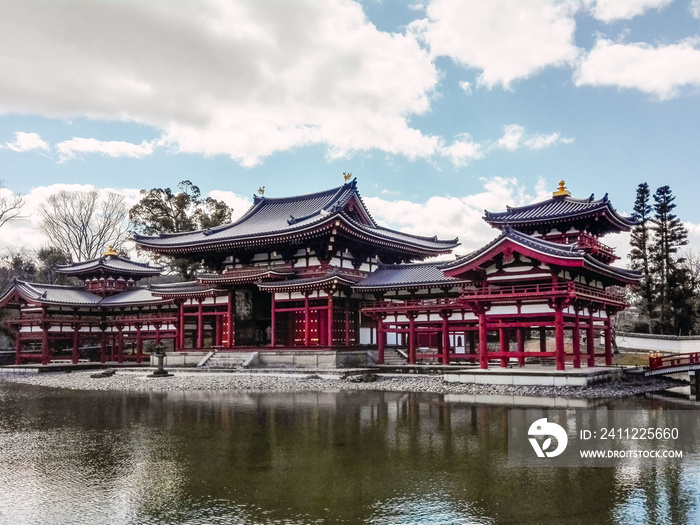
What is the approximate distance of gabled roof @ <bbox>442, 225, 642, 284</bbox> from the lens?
81.0 ft

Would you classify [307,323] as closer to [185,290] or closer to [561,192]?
[185,290]

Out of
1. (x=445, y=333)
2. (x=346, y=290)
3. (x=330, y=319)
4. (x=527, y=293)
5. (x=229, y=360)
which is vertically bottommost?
(x=229, y=360)

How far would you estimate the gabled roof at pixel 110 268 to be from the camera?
50.1 m

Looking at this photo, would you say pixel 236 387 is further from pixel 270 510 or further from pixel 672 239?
pixel 672 239

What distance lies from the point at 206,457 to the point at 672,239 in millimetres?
49190

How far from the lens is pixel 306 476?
10398 mm

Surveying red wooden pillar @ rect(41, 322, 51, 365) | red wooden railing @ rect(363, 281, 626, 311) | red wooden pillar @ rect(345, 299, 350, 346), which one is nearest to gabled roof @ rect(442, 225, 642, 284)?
red wooden railing @ rect(363, 281, 626, 311)

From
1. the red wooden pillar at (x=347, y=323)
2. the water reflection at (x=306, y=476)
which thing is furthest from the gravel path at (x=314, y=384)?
the water reflection at (x=306, y=476)

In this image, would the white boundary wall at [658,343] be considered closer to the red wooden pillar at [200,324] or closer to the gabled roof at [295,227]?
the gabled roof at [295,227]

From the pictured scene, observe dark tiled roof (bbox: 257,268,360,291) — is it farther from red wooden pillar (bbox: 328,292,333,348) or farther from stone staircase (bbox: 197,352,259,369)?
stone staircase (bbox: 197,352,259,369)

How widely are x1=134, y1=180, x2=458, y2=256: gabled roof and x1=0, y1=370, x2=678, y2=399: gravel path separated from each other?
986cm

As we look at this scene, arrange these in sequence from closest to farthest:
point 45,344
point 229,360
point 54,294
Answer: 1. point 229,360
2. point 45,344
3. point 54,294

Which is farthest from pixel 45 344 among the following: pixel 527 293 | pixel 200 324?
pixel 527 293

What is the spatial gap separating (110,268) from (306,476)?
4464 cm
